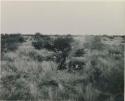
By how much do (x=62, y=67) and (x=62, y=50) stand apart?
0.42 ft

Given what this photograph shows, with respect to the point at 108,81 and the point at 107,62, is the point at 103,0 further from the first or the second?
the point at 108,81

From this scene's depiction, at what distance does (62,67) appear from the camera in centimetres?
177

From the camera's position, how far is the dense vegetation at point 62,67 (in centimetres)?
174

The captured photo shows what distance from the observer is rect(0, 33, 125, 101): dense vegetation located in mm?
1744

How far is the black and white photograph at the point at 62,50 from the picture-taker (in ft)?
5.74

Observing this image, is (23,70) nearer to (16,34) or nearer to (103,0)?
(16,34)

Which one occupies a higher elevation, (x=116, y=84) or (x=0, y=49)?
(x=0, y=49)

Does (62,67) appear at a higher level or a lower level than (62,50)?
lower

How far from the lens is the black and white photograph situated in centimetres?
175

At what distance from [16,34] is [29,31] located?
0.33ft

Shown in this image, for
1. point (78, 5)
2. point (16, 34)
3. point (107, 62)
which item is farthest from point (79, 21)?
point (16, 34)

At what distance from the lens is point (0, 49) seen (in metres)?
1.75

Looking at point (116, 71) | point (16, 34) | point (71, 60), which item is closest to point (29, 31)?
point (16, 34)

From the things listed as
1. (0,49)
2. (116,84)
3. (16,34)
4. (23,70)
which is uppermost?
(16,34)
